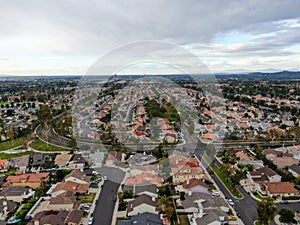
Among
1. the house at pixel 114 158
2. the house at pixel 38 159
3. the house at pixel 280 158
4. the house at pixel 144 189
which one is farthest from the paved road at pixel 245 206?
the house at pixel 38 159

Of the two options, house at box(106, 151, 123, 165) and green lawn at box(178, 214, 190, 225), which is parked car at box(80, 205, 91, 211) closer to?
green lawn at box(178, 214, 190, 225)

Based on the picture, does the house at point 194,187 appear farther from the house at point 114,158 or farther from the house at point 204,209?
the house at point 114,158

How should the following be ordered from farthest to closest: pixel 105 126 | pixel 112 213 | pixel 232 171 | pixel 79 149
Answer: pixel 105 126, pixel 79 149, pixel 232 171, pixel 112 213

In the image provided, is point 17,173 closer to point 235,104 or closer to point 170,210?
point 170,210

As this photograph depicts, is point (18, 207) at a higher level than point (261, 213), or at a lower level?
lower

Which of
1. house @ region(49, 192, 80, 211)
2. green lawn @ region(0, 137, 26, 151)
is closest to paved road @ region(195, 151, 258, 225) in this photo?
house @ region(49, 192, 80, 211)

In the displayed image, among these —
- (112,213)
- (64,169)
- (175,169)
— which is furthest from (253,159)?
(64,169)

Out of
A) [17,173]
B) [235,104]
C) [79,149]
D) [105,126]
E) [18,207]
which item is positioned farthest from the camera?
[235,104]

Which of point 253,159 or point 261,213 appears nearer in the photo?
point 261,213
